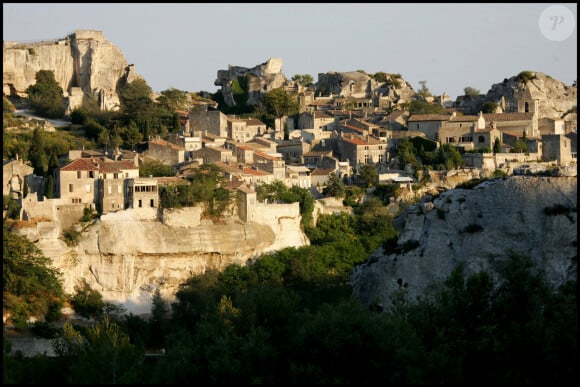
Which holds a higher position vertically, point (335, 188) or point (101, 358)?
point (335, 188)

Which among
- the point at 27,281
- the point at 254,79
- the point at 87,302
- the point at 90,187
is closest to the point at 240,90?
the point at 254,79

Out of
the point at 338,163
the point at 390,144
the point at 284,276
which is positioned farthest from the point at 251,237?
the point at 390,144

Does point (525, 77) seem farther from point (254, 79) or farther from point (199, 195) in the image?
point (199, 195)

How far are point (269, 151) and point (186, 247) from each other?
14.3m

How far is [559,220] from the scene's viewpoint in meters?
34.2

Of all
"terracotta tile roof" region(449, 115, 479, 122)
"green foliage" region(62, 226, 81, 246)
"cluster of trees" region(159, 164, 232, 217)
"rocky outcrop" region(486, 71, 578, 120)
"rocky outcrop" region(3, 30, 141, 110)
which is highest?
"rocky outcrop" region(3, 30, 141, 110)

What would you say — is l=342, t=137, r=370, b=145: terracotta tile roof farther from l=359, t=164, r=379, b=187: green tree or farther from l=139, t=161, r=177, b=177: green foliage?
l=139, t=161, r=177, b=177: green foliage

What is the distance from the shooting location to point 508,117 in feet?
228

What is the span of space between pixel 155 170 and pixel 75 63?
73.5ft

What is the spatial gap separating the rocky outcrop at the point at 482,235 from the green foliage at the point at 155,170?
66.3ft

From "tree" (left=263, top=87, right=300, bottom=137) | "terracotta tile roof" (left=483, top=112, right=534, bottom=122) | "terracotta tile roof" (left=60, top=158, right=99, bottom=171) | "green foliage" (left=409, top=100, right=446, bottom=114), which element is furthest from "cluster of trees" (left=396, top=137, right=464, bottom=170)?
"terracotta tile roof" (left=60, top=158, right=99, bottom=171)

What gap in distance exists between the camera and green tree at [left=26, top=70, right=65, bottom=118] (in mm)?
69438

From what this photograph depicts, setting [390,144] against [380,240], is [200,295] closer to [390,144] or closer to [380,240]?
[380,240]

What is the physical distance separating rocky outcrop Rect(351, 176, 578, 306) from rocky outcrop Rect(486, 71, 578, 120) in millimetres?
39102
